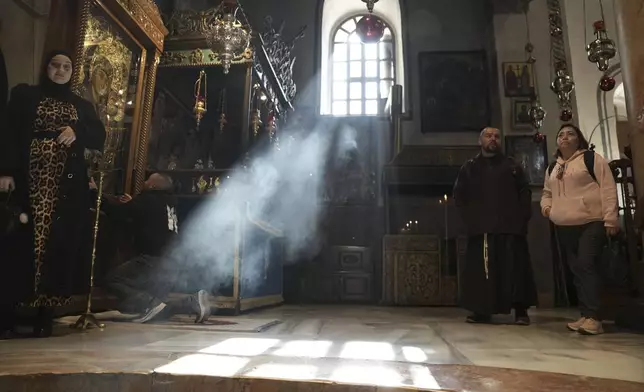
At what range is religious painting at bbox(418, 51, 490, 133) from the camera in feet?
29.5

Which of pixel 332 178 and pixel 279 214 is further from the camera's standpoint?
pixel 332 178

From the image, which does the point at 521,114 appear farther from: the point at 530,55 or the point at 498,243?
the point at 498,243

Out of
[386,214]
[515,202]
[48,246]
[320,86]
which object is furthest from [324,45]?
[48,246]

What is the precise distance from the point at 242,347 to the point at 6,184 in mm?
1630

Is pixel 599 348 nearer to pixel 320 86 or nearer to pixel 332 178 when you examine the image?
pixel 332 178

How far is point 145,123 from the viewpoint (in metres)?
4.88

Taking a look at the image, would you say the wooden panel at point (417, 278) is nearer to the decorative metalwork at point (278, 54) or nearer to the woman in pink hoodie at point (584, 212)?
the decorative metalwork at point (278, 54)

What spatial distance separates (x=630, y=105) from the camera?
2.21 metres

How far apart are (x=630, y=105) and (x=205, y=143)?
174 inches

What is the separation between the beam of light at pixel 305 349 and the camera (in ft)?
7.19

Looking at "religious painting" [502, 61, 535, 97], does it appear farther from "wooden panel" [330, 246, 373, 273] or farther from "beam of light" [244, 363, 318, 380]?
"beam of light" [244, 363, 318, 380]

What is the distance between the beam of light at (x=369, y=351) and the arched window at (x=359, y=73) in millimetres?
7599

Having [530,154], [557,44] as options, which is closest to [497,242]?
[530,154]

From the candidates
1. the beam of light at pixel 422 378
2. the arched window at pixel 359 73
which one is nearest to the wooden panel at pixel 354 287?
the arched window at pixel 359 73
